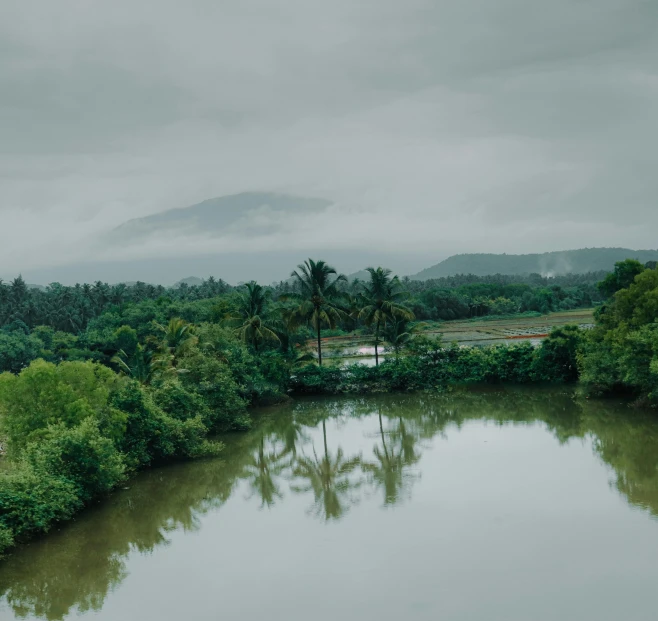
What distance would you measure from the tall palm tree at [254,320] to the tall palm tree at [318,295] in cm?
156

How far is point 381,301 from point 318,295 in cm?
312

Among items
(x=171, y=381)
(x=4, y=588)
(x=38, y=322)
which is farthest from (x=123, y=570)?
(x=38, y=322)

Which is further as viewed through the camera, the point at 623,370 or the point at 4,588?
the point at 623,370

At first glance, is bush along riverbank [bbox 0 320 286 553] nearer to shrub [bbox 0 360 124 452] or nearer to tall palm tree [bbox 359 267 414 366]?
shrub [bbox 0 360 124 452]

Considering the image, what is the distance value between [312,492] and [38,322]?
48.7 meters

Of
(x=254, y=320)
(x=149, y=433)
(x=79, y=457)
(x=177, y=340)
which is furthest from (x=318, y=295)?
(x=79, y=457)

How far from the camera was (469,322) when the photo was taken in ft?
225

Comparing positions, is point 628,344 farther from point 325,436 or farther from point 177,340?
point 177,340

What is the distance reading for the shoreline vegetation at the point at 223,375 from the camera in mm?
12930

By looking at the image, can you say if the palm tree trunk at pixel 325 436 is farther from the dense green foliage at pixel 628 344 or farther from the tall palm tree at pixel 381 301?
the dense green foliage at pixel 628 344

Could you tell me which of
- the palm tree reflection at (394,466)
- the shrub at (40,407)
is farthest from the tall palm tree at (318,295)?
the shrub at (40,407)

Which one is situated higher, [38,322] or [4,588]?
[38,322]

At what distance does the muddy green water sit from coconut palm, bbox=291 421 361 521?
0.22ft

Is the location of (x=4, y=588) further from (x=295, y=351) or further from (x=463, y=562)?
(x=295, y=351)
